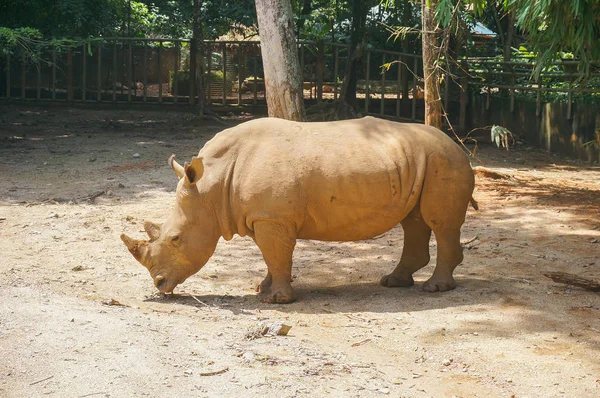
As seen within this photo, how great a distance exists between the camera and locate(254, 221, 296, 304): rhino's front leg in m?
7.17

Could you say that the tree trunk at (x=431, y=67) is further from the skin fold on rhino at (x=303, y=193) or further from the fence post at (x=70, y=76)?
the fence post at (x=70, y=76)

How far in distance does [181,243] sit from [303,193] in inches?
45.3

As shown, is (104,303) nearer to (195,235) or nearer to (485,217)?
(195,235)

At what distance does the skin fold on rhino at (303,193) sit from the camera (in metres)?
7.15

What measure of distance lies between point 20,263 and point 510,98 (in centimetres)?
1273

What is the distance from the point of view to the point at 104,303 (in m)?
6.81

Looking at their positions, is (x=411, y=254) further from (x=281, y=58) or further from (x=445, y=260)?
(x=281, y=58)

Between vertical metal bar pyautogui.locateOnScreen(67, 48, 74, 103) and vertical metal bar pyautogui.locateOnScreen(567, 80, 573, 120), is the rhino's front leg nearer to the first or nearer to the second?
vertical metal bar pyautogui.locateOnScreen(567, 80, 573, 120)

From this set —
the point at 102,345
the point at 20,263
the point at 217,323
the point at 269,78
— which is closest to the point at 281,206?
the point at 217,323

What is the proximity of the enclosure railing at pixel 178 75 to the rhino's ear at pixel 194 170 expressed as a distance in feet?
40.8

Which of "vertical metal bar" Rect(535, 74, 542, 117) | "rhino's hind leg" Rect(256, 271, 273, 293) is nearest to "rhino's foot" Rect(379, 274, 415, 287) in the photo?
"rhino's hind leg" Rect(256, 271, 273, 293)

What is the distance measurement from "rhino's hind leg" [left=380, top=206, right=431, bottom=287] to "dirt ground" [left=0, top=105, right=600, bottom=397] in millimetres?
180

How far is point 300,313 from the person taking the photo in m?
7.01

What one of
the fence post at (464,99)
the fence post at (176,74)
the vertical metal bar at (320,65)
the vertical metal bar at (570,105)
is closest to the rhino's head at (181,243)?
A: the vertical metal bar at (570,105)
